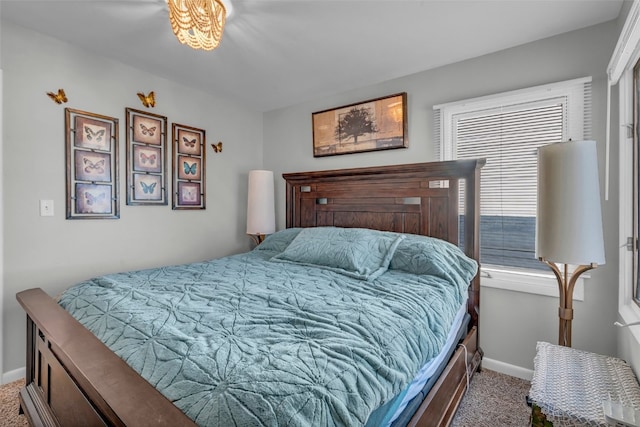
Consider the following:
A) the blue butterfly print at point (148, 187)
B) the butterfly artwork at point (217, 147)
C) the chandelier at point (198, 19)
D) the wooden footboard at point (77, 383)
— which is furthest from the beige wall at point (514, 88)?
the wooden footboard at point (77, 383)

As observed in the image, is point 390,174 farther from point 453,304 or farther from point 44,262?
point 44,262

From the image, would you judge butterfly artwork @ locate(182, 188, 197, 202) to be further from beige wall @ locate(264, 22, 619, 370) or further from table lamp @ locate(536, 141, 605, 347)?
table lamp @ locate(536, 141, 605, 347)

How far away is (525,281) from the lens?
7.27 ft

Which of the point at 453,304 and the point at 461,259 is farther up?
the point at 461,259

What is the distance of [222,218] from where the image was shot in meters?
3.39

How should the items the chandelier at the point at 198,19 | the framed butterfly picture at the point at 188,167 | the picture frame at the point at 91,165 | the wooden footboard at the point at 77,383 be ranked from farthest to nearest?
the framed butterfly picture at the point at 188,167 < the picture frame at the point at 91,165 < the chandelier at the point at 198,19 < the wooden footboard at the point at 77,383

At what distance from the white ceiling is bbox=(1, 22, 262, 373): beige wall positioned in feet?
0.55

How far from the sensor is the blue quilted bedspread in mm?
727

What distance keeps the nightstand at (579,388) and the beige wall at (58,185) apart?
288 centimetres

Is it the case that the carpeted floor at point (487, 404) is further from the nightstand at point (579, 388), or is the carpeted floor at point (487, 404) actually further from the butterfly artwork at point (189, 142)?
the butterfly artwork at point (189, 142)

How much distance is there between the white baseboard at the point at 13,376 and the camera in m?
2.07

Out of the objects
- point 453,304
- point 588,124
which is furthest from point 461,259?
point 588,124

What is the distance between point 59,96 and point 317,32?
1.92 m

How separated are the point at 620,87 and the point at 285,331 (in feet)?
7.51
